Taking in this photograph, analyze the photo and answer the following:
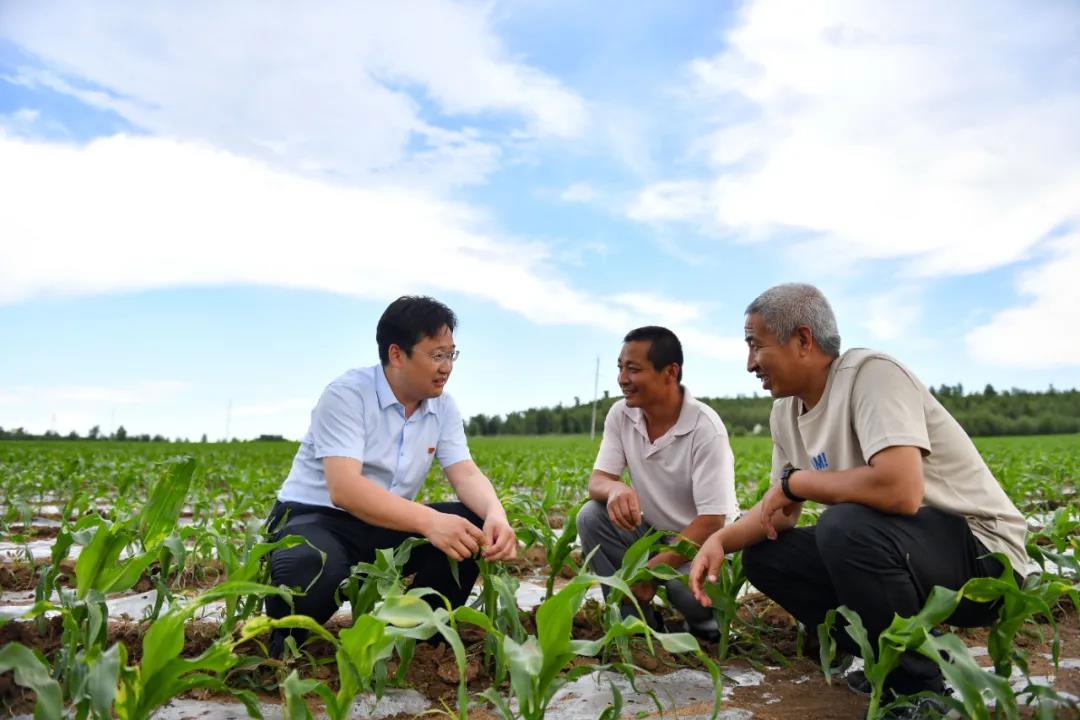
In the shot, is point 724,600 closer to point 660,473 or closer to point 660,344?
point 660,473

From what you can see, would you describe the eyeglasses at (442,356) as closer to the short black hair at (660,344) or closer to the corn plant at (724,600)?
the short black hair at (660,344)

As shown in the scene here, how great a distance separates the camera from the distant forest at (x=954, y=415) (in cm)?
5597

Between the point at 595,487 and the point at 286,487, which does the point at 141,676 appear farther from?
the point at 595,487

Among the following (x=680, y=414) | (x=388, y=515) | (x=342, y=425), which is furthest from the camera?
(x=680, y=414)

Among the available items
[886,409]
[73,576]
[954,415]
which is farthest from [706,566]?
[954,415]

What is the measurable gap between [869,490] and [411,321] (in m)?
1.60

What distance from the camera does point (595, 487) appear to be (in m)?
3.38

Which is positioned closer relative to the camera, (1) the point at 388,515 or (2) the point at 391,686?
(2) the point at 391,686

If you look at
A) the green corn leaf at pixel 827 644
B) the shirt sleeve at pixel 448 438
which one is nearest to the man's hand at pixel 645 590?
the green corn leaf at pixel 827 644

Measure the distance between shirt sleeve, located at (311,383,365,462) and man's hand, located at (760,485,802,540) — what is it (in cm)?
137

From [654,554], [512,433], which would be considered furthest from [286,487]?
[512,433]

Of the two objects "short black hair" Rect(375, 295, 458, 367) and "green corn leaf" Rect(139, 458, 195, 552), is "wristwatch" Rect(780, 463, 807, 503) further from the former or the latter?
"green corn leaf" Rect(139, 458, 195, 552)

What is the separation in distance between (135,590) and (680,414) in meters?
2.71

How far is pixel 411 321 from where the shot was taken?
9.73 ft
